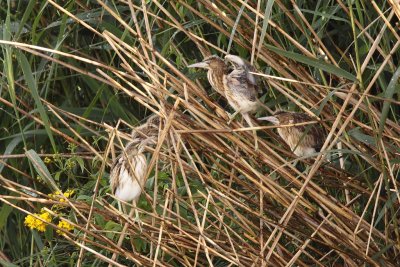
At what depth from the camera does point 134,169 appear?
4.02 metres

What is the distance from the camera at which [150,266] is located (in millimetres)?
3914

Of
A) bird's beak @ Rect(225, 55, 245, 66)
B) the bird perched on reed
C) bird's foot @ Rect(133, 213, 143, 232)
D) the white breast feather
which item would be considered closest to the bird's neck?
bird's beak @ Rect(225, 55, 245, 66)

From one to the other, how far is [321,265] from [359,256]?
13cm

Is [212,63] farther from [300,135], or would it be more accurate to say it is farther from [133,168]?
[133,168]

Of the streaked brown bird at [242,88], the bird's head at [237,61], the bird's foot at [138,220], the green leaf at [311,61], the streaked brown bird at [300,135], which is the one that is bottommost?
the bird's foot at [138,220]

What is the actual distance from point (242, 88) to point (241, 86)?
1 centimetres

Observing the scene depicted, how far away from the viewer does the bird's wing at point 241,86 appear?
4078 mm

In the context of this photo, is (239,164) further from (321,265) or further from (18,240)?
(18,240)

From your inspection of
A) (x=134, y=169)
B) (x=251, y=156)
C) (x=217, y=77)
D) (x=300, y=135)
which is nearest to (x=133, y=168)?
(x=134, y=169)

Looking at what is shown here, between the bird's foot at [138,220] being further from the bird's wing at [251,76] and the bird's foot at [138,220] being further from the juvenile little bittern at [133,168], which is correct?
the bird's wing at [251,76]

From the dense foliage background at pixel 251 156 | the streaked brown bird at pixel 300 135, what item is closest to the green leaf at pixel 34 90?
the dense foliage background at pixel 251 156

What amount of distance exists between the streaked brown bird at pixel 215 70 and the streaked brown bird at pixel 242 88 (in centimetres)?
6

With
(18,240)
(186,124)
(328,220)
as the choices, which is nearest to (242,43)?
(186,124)

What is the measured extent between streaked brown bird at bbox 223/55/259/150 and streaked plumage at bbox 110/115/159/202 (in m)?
0.30
